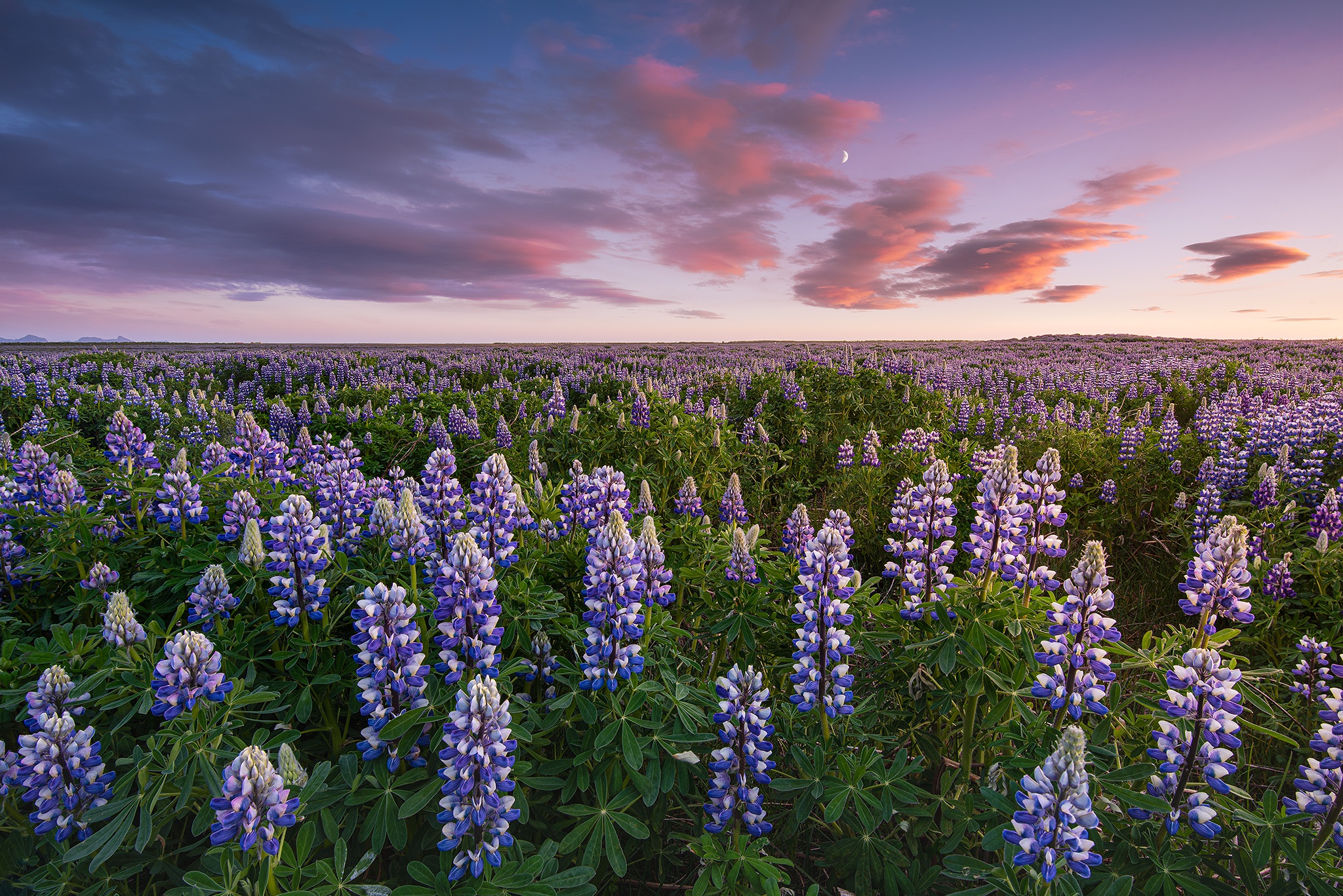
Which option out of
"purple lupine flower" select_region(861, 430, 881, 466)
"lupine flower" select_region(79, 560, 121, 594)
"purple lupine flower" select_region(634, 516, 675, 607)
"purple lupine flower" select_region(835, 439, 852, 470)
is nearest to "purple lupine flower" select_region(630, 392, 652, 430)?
"purple lupine flower" select_region(835, 439, 852, 470)

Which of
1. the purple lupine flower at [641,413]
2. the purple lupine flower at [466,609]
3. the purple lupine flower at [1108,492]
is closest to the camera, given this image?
the purple lupine flower at [466,609]

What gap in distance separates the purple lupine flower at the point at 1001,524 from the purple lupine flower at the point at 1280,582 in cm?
292

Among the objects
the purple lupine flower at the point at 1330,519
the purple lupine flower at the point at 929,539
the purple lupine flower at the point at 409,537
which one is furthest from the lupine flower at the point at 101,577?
the purple lupine flower at the point at 1330,519

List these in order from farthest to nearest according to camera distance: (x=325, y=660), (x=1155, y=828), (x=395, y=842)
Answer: (x=325, y=660), (x=1155, y=828), (x=395, y=842)

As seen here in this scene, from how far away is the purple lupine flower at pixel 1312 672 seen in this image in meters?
3.29

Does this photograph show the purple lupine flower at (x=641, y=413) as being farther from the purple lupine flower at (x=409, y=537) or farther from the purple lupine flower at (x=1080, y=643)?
the purple lupine flower at (x=1080, y=643)

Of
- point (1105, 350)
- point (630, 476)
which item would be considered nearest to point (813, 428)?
point (630, 476)

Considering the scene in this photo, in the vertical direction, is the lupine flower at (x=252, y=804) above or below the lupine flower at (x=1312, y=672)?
above

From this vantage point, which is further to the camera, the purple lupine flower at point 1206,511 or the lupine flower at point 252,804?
the purple lupine flower at point 1206,511

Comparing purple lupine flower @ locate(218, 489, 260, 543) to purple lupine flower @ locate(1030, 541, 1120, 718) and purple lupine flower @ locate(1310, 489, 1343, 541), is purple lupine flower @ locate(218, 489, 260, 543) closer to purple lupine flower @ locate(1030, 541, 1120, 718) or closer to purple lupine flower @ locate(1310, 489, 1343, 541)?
purple lupine flower @ locate(1030, 541, 1120, 718)

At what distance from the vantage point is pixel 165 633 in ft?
8.57

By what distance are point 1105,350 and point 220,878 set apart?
37031mm

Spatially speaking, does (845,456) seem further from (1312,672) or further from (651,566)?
(651,566)

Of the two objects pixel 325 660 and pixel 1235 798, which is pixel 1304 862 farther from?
pixel 325 660
